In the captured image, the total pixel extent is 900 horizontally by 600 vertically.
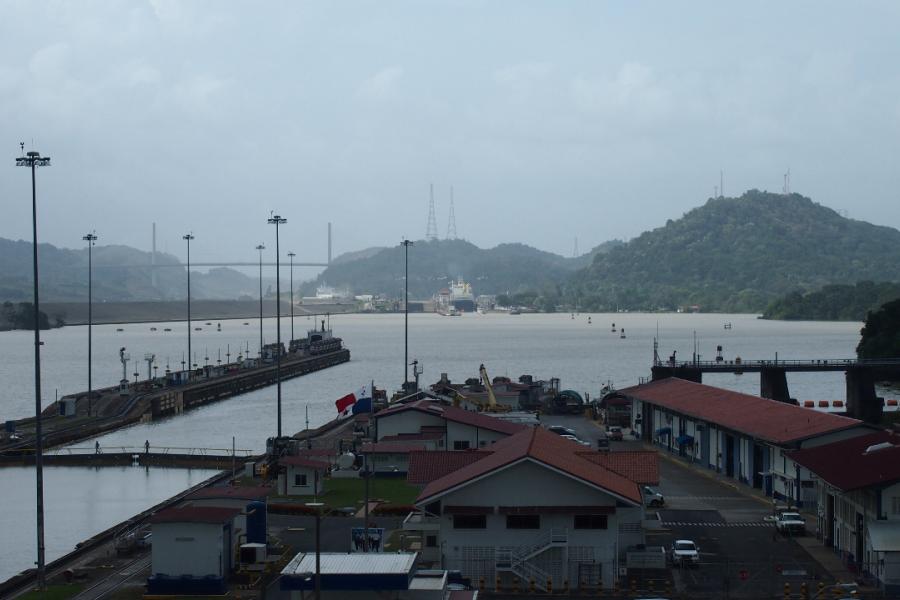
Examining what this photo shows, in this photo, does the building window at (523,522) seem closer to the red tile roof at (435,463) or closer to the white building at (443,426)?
the red tile roof at (435,463)

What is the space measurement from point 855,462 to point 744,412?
31.8 feet

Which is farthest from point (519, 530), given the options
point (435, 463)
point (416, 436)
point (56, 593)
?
point (416, 436)

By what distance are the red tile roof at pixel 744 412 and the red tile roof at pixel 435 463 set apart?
7266 millimetres

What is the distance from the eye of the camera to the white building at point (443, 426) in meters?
26.2

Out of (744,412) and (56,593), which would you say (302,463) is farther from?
(744,412)

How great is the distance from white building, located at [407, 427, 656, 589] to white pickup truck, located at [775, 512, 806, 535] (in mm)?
4026

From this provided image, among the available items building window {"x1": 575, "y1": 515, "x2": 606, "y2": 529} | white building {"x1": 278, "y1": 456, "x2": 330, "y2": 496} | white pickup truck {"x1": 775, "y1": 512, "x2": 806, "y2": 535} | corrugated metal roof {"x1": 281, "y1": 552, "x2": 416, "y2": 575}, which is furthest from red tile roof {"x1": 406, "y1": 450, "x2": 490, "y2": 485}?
white pickup truck {"x1": 775, "y1": 512, "x2": 806, "y2": 535}

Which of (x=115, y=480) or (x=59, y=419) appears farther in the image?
(x=59, y=419)

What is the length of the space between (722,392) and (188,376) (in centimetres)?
3593

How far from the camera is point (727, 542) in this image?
18.3 metres

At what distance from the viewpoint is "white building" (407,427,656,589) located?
15609 mm

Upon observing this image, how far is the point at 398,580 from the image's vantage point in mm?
12711

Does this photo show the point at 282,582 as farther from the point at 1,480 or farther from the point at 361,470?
the point at 1,480

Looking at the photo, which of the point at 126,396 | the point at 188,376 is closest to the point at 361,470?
the point at 126,396
